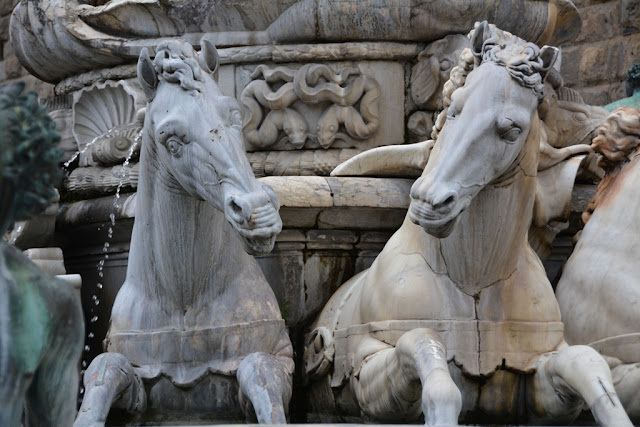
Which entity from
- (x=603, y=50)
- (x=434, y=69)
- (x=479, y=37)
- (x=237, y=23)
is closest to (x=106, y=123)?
(x=237, y=23)

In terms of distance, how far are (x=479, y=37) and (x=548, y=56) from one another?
22cm

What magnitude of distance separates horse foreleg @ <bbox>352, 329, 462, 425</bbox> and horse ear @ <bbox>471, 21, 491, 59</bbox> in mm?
887

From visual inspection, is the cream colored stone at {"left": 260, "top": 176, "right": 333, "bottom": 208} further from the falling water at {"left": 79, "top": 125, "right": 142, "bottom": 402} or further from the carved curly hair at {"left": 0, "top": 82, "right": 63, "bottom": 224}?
the carved curly hair at {"left": 0, "top": 82, "right": 63, "bottom": 224}

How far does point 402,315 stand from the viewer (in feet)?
14.6

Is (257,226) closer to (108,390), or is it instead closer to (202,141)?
(202,141)

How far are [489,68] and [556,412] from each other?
3.63 ft

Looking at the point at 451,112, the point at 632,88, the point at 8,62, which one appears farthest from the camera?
the point at 8,62

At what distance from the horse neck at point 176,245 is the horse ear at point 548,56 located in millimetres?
1149

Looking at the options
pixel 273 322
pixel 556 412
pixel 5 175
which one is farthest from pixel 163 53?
pixel 5 175

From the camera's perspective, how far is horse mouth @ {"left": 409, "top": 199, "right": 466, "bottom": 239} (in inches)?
157

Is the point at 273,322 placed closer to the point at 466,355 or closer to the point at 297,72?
the point at 466,355

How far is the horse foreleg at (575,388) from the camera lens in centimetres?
384

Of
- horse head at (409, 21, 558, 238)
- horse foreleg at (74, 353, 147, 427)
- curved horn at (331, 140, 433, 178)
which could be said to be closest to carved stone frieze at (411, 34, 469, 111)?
curved horn at (331, 140, 433, 178)

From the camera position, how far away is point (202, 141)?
13.6 ft
